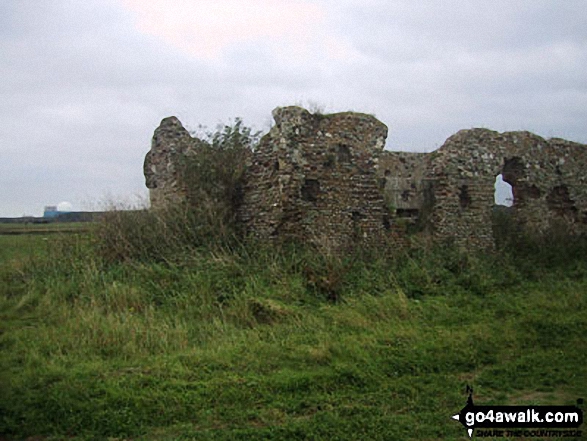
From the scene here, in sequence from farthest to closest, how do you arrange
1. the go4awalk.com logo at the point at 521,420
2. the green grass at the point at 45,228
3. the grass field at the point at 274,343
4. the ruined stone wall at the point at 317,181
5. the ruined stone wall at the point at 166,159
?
the ruined stone wall at the point at 166,159 < the green grass at the point at 45,228 < the ruined stone wall at the point at 317,181 < the grass field at the point at 274,343 < the go4awalk.com logo at the point at 521,420

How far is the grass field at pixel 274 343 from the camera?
4773 millimetres

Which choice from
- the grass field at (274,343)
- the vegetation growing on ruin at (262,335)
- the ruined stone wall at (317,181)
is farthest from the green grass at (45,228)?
the ruined stone wall at (317,181)

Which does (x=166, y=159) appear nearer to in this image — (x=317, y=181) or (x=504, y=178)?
(x=317, y=181)

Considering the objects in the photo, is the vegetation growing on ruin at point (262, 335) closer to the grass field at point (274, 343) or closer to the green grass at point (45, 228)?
the grass field at point (274, 343)

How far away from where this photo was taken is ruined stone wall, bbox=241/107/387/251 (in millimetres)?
10109

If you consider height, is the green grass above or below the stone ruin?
below

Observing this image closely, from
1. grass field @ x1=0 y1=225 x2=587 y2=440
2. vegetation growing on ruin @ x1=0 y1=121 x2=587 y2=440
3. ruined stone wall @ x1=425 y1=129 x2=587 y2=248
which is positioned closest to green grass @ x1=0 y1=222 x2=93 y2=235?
vegetation growing on ruin @ x1=0 y1=121 x2=587 y2=440

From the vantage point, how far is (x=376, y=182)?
10.9 m

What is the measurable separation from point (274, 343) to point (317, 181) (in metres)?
4.32

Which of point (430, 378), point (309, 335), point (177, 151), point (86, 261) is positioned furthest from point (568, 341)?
point (177, 151)

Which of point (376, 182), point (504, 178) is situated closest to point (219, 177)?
point (376, 182)

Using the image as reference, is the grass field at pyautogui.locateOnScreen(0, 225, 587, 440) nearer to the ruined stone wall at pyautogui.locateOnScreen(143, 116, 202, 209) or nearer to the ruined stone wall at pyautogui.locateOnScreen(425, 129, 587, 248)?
the ruined stone wall at pyautogui.locateOnScreen(425, 129, 587, 248)

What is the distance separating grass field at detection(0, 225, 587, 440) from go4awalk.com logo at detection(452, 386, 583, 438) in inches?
6.0

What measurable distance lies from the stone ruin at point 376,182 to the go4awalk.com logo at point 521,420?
535cm
